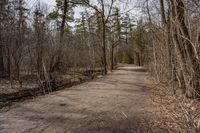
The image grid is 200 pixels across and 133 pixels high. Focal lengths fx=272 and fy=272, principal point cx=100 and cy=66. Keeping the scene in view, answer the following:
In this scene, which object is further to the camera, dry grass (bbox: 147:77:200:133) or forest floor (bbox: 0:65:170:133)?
forest floor (bbox: 0:65:170:133)

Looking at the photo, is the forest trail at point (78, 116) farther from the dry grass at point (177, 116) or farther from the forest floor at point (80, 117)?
the dry grass at point (177, 116)

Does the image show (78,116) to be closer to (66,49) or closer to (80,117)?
(80,117)

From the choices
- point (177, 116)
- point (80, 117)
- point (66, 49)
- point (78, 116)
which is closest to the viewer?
point (177, 116)

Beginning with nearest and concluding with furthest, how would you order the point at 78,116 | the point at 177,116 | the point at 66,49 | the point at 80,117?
Answer: the point at 177,116 < the point at 80,117 < the point at 78,116 < the point at 66,49

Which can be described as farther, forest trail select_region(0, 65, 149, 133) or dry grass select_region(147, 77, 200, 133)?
forest trail select_region(0, 65, 149, 133)

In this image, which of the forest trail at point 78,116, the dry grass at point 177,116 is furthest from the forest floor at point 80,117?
the dry grass at point 177,116

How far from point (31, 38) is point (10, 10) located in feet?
10.7

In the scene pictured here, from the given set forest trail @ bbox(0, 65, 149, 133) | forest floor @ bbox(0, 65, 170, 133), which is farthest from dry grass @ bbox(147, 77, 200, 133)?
forest trail @ bbox(0, 65, 149, 133)

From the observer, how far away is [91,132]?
6066 mm

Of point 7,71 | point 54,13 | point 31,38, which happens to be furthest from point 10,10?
point 54,13

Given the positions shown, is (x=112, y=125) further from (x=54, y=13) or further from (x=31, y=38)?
(x=54, y=13)

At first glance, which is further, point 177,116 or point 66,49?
point 66,49

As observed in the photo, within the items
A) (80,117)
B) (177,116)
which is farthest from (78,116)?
(177,116)

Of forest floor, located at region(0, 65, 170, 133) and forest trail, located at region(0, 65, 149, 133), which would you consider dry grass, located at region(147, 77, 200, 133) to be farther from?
forest trail, located at region(0, 65, 149, 133)
